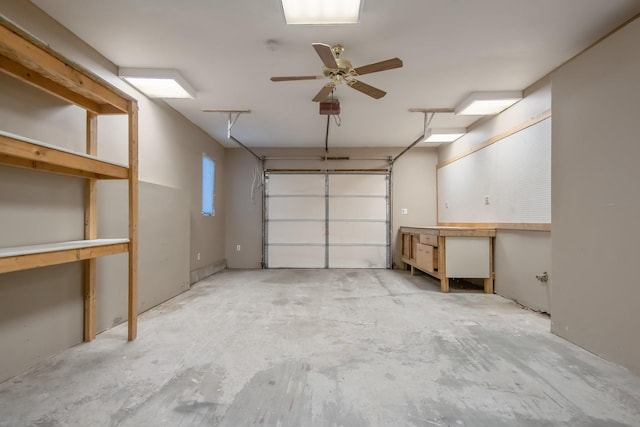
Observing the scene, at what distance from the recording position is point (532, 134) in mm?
→ 3580

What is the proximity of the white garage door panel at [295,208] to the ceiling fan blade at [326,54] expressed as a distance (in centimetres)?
432

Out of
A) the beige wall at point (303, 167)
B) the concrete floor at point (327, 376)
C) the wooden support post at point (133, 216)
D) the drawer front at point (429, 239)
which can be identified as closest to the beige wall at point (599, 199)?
the concrete floor at point (327, 376)

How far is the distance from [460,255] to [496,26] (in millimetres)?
2957

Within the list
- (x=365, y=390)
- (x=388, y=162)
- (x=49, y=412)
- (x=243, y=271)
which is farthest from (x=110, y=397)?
(x=388, y=162)

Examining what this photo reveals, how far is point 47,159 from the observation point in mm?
1755

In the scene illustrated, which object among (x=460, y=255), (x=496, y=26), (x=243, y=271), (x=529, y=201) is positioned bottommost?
(x=243, y=271)

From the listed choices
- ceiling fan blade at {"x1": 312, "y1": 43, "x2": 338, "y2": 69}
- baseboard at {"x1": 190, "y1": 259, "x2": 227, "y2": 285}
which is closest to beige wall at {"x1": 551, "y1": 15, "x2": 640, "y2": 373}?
ceiling fan blade at {"x1": 312, "y1": 43, "x2": 338, "y2": 69}

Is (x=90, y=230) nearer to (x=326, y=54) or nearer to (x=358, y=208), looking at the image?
(x=326, y=54)

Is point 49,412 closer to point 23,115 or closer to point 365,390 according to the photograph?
point 365,390

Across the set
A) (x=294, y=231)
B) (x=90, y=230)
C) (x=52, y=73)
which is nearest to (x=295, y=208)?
(x=294, y=231)

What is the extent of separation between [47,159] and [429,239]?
4629 mm

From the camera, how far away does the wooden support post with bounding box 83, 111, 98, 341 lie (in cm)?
257

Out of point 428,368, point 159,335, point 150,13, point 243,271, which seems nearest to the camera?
point 428,368

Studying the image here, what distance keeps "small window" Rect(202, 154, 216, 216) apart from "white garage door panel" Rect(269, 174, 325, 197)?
4.18 feet
